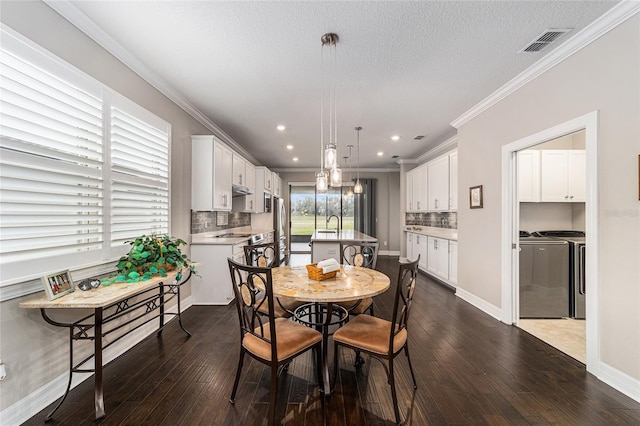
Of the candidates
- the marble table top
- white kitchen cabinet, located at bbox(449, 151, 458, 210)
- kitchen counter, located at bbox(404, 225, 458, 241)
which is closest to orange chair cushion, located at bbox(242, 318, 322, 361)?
the marble table top

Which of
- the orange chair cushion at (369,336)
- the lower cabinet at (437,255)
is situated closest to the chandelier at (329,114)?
the orange chair cushion at (369,336)

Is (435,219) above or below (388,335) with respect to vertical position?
above

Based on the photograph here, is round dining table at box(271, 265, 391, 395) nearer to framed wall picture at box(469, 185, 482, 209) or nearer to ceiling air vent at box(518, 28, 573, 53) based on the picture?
framed wall picture at box(469, 185, 482, 209)

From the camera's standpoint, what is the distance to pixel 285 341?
179 centimetres

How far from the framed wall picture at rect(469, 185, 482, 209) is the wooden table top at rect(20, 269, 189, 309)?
156 inches

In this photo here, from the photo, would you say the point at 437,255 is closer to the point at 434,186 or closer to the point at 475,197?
the point at 434,186

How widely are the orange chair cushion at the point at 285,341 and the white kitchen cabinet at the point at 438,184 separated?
423 centimetres

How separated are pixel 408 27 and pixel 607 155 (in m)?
1.83

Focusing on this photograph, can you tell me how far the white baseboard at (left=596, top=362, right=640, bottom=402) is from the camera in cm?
190

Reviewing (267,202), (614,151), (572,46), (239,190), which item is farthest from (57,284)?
(267,202)

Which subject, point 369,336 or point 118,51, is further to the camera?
point 118,51

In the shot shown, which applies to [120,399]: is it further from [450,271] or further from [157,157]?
[450,271]

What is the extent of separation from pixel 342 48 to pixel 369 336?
2.39 meters

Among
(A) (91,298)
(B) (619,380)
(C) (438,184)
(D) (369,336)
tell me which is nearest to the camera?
(A) (91,298)
